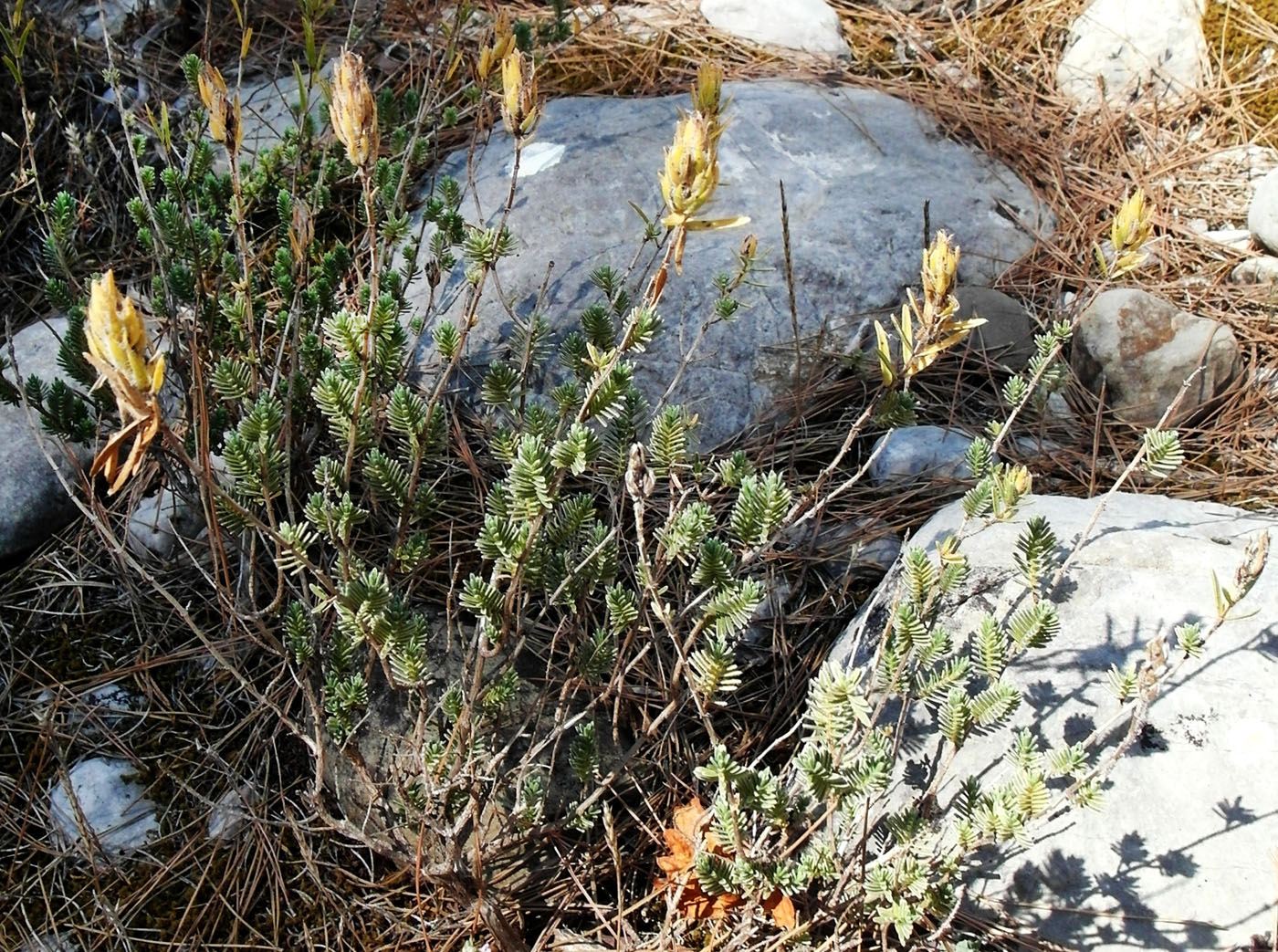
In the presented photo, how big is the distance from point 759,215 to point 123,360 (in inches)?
92.2

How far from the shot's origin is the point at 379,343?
1768mm

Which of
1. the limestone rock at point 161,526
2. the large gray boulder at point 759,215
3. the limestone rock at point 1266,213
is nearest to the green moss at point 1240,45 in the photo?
the limestone rock at point 1266,213

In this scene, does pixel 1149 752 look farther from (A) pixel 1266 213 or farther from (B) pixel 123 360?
(A) pixel 1266 213

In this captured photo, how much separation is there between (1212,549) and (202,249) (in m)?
2.20

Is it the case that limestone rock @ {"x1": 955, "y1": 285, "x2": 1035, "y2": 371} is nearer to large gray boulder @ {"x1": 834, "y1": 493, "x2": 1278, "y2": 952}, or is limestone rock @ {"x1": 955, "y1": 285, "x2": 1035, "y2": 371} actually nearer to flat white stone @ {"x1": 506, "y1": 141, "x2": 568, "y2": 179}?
large gray boulder @ {"x1": 834, "y1": 493, "x2": 1278, "y2": 952}

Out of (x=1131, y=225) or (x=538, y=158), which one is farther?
(x=538, y=158)

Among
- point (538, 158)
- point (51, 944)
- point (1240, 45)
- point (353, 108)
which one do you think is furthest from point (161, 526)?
point (1240, 45)

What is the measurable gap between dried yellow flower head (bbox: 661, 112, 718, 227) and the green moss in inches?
128

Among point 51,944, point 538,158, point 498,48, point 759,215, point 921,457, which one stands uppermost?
point 498,48

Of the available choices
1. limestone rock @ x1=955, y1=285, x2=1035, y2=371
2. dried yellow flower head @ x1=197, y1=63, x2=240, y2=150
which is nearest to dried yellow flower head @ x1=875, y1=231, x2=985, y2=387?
dried yellow flower head @ x1=197, y1=63, x2=240, y2=150

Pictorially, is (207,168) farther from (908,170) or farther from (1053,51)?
(1053,51)

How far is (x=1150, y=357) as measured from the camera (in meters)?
2.91

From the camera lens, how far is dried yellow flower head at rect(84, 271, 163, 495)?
1051 millimetres

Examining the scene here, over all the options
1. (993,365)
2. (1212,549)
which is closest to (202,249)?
(993,365)
